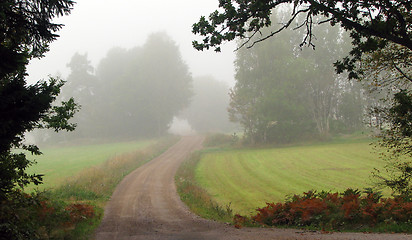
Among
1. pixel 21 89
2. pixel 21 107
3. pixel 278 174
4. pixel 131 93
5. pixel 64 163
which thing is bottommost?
pixel 278 174

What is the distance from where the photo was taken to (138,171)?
28109 millimetres

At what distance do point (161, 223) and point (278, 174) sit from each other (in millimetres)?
15833

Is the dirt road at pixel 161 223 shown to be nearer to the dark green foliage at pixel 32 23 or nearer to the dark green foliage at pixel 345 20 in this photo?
the dark green foliage at pixel 345 20

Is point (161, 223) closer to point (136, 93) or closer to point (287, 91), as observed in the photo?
point (287, 91)

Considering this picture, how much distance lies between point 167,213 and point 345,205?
7.95m

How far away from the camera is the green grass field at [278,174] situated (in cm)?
1920

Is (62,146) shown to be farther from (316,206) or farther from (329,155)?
(316,206)

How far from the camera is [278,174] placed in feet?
83.9

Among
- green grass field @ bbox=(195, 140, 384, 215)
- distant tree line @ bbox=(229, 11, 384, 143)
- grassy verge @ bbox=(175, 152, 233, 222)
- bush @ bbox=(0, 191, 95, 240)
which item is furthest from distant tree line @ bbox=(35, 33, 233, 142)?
bush @ bbox=(0, 191, 95, 240)

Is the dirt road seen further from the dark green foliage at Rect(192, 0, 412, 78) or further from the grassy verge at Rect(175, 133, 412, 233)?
the dark green foliage at Rect(192, 0, 412, 78)

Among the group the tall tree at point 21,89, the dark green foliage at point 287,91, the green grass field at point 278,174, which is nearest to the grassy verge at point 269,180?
the green grass field at point 278,174

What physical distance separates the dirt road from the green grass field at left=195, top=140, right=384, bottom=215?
383 cm

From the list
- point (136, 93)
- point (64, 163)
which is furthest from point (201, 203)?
point (136, 93)

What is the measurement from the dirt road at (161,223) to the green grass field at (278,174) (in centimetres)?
383
